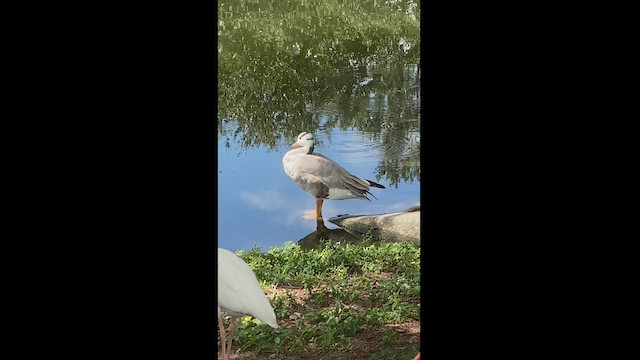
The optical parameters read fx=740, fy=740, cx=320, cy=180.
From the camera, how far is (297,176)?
2.46 meters

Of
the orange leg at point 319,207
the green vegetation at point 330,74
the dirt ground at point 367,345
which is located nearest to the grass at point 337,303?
the dirt ground at point 367,345

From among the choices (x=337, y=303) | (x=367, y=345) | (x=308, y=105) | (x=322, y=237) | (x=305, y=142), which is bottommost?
(x=367, y=345)

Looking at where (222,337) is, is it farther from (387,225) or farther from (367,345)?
(387,225)

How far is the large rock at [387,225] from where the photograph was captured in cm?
249

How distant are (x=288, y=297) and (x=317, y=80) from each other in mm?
743

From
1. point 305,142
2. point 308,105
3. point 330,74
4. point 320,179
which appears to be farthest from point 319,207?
point 330,74

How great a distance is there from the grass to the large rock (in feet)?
0.13

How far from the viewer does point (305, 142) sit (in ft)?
8.22

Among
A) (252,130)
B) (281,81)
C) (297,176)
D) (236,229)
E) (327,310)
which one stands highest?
(281,81)

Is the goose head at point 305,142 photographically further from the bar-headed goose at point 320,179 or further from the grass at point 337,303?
the grass at point 337,303

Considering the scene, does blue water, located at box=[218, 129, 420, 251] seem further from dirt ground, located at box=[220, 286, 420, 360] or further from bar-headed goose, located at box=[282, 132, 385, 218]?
dirt ground, located at box=[220, 286, 420, 360]

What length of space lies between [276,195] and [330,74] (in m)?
0.47

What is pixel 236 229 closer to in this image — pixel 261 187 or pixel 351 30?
pixel 261 187
